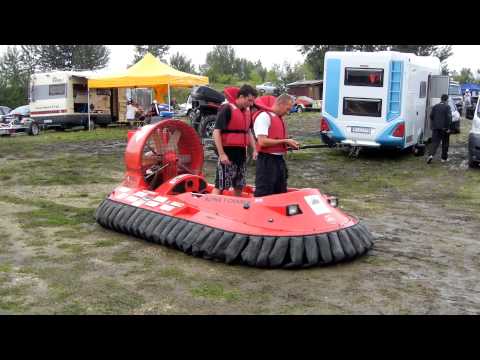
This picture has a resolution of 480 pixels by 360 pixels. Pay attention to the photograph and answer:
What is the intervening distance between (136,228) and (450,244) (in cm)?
288

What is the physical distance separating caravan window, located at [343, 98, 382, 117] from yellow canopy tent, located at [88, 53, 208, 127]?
6.12 meters

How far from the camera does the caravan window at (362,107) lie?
10.5 metres

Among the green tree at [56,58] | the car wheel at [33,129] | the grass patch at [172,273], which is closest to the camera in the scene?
the grass patch at [172,273]

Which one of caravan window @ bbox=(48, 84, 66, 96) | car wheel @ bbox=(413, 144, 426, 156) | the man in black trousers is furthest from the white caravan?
the man in black trousers

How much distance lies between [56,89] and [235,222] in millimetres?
15942

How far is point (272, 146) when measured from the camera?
15.0ft

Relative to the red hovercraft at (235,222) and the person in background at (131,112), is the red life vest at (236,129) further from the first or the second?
the person in background at (131,112)

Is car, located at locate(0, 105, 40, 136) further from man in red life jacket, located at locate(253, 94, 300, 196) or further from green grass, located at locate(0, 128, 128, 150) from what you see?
man in red life jacket, located at locate(253, 94, 300, 196)

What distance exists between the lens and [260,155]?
15.3 ft

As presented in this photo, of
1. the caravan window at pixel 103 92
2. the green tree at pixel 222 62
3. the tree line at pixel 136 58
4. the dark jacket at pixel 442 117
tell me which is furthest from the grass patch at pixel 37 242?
the green tree at pixel 222 62

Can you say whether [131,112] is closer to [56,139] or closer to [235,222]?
[56,139]

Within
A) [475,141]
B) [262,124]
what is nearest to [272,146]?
[262,124]

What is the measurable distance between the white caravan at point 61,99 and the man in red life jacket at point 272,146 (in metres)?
14.9

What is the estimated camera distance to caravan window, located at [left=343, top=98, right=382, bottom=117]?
10516 millimetres
